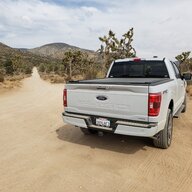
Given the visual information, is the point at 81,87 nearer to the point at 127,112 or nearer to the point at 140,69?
the point at 127,112

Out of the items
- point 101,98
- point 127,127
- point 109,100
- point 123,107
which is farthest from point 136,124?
point 101,98

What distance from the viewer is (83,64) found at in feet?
157

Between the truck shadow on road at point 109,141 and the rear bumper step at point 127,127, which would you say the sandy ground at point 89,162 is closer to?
the truck shadow on road at point 109,141

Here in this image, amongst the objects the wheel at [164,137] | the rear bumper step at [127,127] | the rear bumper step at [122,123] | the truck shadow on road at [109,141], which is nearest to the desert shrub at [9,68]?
the truck shadow on road at [109,141]

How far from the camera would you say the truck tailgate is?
4332 millimetres

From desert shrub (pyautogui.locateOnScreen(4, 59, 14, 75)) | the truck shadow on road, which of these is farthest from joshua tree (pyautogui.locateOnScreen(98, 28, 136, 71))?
desert shrub (pyautogui.locateOnScreen(4, 59, 14, 75))

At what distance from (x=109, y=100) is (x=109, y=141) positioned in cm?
159

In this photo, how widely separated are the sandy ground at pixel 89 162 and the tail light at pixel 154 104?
1.07 metres

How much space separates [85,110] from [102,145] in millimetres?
1103

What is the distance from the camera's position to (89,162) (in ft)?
15.2

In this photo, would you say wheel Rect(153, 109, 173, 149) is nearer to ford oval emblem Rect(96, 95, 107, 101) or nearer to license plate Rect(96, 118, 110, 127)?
license plate Rect(96, 118, 110, 127)

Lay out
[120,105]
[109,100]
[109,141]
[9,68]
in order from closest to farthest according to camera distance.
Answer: [120,105] < [109,100] < [109,141] < [9,68]

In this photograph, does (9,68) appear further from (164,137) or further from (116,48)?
(164,137)

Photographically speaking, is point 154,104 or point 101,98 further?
point 101,98
